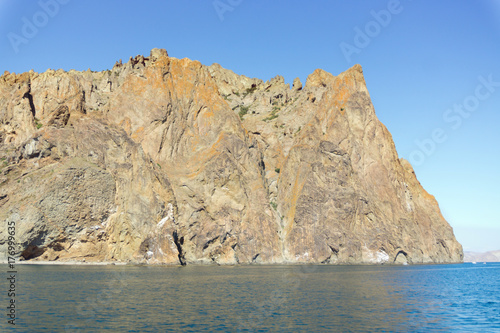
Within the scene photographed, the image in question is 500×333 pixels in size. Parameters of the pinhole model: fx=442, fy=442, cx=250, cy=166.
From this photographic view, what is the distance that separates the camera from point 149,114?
12212cm

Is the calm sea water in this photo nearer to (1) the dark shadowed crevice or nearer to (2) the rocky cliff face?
(2) the rocky cliff face

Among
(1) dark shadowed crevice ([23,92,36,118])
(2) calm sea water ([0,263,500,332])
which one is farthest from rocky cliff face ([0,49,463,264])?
(2) calm sea water ([0,263,500,332])

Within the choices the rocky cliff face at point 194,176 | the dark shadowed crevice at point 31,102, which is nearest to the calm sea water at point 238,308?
the rocky cliff face at point 194,176

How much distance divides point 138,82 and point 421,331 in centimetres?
11095

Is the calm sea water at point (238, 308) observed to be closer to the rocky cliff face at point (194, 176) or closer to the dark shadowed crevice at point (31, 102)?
the rocky cliff face at point (194, 176)

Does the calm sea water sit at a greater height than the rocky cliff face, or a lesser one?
lesser

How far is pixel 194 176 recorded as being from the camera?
117812 mm

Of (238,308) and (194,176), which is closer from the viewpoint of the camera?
(238,308)

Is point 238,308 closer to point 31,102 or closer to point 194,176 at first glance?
point 194,176

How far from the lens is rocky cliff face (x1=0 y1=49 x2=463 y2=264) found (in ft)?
318

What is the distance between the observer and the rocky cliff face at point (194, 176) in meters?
96.9

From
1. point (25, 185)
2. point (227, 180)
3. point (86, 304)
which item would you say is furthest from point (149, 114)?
point (86, 304)

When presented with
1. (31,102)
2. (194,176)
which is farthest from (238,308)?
(31,102)

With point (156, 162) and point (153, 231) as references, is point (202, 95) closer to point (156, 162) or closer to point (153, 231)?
point (156, 162)
